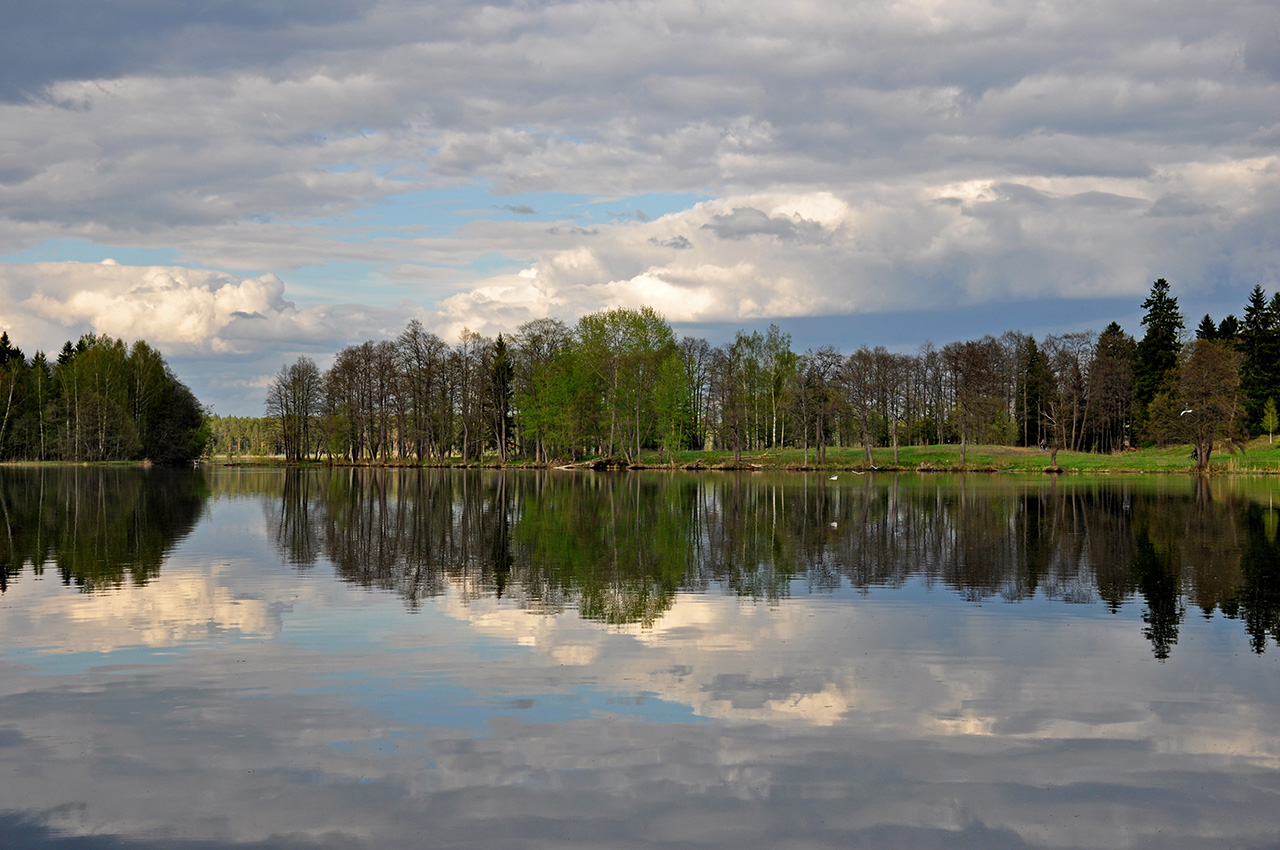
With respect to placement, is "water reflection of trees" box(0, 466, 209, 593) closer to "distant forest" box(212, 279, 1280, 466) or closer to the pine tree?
"distant forest" box(212, 279, 1280, 466)

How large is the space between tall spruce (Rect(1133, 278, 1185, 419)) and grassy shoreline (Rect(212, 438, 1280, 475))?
293 inches

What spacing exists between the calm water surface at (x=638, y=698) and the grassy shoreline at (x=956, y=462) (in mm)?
73697

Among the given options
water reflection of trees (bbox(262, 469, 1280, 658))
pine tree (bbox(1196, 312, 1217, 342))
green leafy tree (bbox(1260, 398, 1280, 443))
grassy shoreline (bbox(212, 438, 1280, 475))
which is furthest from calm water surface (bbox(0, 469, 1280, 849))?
pine tree (bbox(1196, 312, 1217, 342))

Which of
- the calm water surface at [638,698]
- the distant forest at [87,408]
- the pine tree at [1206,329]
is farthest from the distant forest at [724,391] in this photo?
the calm water surface at [638,698]

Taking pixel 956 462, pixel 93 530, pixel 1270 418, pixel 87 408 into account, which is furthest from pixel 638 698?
pixel 87 408

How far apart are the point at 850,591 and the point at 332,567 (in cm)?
1389

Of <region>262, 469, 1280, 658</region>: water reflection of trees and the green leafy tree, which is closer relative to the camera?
<region>262, 469, 1280, 658</region>: water reflection of trees

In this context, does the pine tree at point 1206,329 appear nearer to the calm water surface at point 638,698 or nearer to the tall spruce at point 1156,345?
the tall spruce at point 1156,345

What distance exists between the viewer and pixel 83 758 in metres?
10.1

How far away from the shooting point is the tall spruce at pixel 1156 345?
11169 cm

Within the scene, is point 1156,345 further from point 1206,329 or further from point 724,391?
point 724,391

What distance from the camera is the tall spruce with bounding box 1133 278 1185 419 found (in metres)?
112

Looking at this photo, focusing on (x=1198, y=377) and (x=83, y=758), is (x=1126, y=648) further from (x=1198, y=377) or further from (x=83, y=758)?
(x=1198, y=377)

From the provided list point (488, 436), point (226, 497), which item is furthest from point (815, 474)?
point (226, 497)
